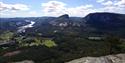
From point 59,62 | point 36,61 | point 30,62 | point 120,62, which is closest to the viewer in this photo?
point 120,62

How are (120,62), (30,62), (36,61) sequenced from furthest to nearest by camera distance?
(36,61)
(30,62)
(120,62)

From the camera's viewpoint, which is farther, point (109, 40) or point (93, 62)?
point (109, 40)

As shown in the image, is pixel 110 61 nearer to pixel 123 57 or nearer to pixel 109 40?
pixel 123 57

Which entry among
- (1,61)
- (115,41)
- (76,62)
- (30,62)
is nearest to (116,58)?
(76,62)

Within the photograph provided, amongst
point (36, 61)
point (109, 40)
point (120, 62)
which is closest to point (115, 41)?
point (109, 40)

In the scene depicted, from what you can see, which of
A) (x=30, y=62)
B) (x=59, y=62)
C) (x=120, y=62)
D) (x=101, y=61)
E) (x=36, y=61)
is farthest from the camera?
(x=36, y=61)

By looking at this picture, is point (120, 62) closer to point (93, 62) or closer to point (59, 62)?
point (93, 62)

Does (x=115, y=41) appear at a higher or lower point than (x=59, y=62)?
higher

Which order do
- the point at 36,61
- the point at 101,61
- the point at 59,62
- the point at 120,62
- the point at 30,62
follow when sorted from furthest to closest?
the point at 36,61, the point at 30,62, the point at 59,62, the point at 101,61, the point at 120,62

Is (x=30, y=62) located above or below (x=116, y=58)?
below
